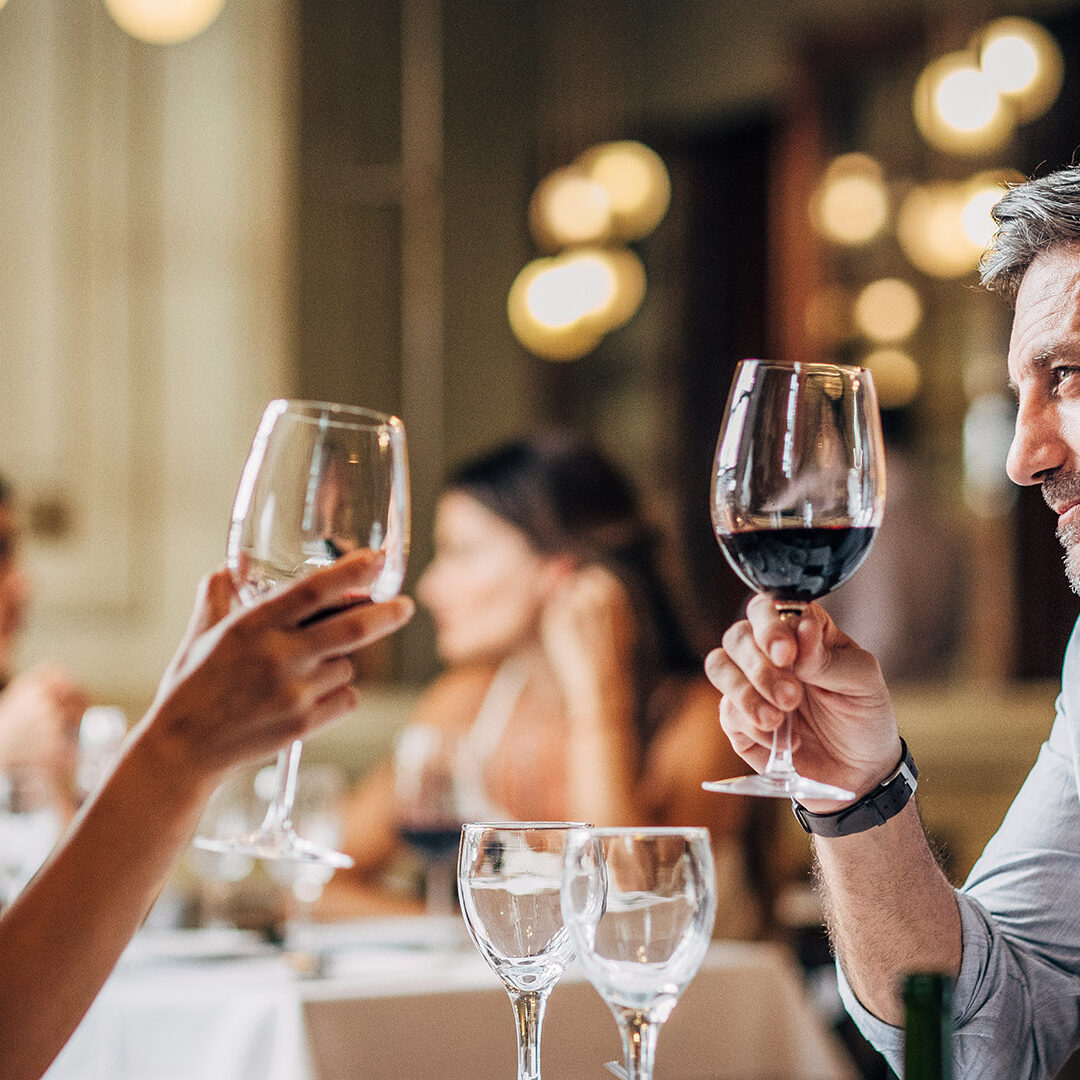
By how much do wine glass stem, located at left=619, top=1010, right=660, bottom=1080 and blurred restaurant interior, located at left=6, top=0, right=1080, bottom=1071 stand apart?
3.16m

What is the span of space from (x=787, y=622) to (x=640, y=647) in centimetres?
197

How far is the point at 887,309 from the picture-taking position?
5.14 meters

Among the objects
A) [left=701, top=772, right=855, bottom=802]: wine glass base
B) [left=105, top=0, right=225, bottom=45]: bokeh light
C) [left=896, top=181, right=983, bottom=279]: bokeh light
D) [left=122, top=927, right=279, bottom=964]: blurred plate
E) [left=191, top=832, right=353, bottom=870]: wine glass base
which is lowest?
[left=122, top=927, right=279, bottom=964]: blurred plate

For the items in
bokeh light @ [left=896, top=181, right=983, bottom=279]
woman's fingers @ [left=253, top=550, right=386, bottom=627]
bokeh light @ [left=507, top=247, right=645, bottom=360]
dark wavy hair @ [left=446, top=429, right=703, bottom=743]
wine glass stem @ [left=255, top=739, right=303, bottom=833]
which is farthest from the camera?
bokeh light @ [left=507, top=247, right=645, bottom=360]

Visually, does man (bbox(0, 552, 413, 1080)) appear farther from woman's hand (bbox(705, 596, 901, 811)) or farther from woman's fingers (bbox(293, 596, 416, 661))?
woman's hand (bbox(705, 596, 901, 811))

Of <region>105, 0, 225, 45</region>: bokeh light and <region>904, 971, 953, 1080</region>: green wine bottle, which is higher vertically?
<region>105, 0, 225, 45</region>: bokeh light

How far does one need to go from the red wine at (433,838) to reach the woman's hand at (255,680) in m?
1.27

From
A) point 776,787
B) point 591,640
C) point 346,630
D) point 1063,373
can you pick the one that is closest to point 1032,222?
point 1063,373

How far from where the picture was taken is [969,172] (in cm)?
476

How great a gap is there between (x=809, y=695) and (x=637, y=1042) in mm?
348

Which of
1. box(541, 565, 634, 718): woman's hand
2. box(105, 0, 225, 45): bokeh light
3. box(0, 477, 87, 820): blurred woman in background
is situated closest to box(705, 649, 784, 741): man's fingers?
box(0, 477, 87, 820): blurred woman in background

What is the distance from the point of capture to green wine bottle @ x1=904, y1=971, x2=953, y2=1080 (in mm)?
617

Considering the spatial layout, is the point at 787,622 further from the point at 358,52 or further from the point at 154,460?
the point at 358,52

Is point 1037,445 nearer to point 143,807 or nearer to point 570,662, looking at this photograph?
point 143,807
